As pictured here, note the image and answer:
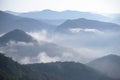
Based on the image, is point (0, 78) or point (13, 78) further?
point (13, 78)
